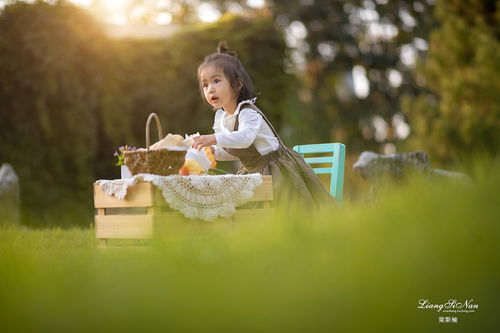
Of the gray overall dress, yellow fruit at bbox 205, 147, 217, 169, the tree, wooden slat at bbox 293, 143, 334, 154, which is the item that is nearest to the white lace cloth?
the gray overall dress

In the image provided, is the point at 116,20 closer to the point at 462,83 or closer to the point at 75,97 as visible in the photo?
the point at 75,97

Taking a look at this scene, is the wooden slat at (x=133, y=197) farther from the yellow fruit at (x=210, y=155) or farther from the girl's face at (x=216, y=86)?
the girl's face at (x=216, y=86)

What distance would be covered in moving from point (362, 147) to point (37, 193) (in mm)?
9598

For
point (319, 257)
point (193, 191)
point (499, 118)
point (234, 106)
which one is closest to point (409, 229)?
point (319, 257)

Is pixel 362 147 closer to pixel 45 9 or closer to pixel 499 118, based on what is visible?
pixel 499 118

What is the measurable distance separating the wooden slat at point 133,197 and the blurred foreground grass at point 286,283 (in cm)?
81

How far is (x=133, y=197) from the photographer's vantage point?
2.83 metres

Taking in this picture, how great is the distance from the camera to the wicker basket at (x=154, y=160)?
2.78 m

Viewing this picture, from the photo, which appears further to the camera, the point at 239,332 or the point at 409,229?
the point at 409,229

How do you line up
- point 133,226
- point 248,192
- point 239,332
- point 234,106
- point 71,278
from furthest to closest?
point 234,106 < point 248,192 < point 133,226 < point 71,278 < point 239,332

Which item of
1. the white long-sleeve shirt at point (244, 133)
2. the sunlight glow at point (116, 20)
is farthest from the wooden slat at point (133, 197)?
the sunlight glow at point (116, 20)

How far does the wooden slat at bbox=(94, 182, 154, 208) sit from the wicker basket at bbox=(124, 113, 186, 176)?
3.7 inches

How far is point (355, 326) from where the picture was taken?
1383 mm

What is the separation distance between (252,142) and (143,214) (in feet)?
2.70
